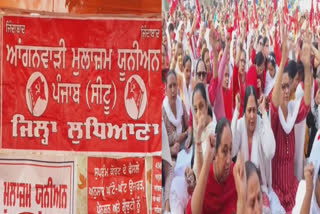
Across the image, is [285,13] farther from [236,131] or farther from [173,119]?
[173,119]

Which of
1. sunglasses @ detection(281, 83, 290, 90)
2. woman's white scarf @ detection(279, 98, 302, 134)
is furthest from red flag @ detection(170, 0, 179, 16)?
woman's white scarf @ detection(279, 98, 302, 134)

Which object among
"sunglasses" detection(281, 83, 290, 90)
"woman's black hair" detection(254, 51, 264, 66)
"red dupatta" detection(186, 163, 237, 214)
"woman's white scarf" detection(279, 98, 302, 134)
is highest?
"woman's black hair" detection(254, 51, 264, 66)

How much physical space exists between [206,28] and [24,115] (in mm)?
1117

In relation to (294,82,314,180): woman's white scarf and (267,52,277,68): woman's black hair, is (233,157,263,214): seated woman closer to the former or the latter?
(294,82,314,180): woman's white scarf

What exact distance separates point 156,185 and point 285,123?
93 cm

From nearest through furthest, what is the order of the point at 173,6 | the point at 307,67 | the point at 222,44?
the point at 173,6, the point at 222,44, the point at 307,67

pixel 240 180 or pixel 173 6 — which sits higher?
pixel 173 6

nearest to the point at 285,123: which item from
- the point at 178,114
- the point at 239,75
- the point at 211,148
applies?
the point at 239,75

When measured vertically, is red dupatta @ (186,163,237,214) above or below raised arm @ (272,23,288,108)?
below

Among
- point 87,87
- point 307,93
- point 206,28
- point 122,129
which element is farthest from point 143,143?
point 307,93

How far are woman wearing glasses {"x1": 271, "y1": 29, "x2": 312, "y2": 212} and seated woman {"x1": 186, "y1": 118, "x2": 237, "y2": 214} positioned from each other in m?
0.34

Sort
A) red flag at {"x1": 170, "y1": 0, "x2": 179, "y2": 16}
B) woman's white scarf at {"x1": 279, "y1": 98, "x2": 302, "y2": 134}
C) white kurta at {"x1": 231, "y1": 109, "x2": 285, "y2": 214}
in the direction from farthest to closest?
woman's white scarf at {"x1": 279, "y1": 98, "x2": 302, "y2": 134}, white kurta at {"x1": 231, "y1": 109, "x2": 285, "y2": 214}, red flag at {"x1": 170, "y1": 0, "x2": 179, "y2": 16}

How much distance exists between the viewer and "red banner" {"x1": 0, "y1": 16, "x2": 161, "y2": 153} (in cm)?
464

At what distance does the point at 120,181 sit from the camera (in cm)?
467
